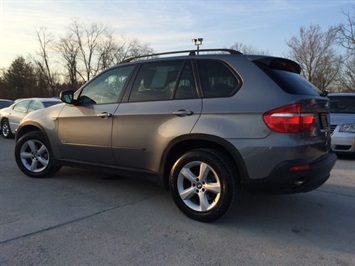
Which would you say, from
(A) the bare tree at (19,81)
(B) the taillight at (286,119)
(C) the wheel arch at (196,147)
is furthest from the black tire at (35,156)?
(A) the bare tree at (19,81)

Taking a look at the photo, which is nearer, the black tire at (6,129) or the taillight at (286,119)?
the taillight at (286,119)

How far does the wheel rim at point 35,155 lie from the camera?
19.4 feet

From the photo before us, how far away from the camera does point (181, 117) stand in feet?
13.7

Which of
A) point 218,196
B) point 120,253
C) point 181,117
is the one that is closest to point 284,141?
point 218,196

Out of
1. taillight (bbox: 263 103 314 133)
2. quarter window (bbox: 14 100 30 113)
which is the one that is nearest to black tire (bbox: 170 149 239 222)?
taillight (bbox: 263 103 314 133)

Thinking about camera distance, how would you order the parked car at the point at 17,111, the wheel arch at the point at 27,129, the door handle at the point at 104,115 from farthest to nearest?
the parked car at the point at 17,111 < the wheel arch at the point at 27,129 < the door handle at the point at 104,115

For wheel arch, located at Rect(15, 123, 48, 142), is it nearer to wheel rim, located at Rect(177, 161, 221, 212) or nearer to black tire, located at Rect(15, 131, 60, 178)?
black tire, located at Rect(15, 131, 60, 178)

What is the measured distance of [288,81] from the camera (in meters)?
3.92

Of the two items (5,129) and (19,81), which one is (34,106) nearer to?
(5,129)

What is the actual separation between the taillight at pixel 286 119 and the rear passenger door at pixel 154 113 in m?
0.80

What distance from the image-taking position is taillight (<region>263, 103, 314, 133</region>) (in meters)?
3.63

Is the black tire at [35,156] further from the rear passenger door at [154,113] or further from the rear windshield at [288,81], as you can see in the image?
the rear windshield at [288,81]

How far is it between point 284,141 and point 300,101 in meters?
0.44

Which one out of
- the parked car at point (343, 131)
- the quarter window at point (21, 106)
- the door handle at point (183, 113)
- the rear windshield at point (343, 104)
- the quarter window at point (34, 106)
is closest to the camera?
the door handle at point (183, 113)
